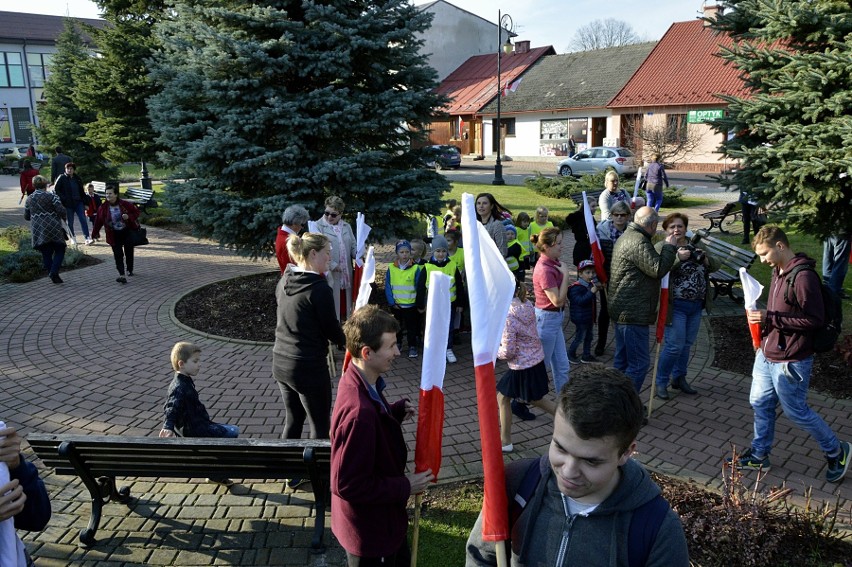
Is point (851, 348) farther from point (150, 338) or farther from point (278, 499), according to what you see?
point (150, 338)

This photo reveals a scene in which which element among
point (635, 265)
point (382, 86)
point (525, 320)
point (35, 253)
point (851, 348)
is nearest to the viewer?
point (525, 320)

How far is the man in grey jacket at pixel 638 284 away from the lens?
6.03 m

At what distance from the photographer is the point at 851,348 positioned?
23.6 ft

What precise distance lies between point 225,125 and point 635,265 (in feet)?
21.0

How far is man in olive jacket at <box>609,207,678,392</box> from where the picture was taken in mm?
6031

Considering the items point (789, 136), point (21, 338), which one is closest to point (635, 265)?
point (789, 136)

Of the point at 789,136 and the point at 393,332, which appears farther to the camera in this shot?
the point at 789,136

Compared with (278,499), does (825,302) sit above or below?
above

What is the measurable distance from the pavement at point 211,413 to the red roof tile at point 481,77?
38.8m

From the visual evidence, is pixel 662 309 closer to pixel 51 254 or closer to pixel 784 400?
pixel 784 400

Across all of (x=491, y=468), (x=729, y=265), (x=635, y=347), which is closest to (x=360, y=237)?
(x=635, y=347)

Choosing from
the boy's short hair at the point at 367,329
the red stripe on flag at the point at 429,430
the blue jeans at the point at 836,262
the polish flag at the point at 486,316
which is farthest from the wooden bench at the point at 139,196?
the polish flag at the point at 486,316

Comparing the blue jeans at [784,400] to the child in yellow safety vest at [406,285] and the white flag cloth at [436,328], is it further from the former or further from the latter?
the child in yellow safety vest at [406,285]

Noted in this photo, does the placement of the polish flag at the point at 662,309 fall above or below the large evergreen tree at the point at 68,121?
below
